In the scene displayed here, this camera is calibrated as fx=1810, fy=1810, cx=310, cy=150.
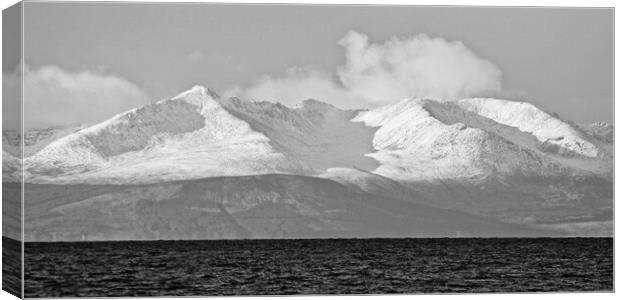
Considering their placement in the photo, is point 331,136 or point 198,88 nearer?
point 198,88

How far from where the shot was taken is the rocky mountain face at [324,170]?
A: 3051 inches

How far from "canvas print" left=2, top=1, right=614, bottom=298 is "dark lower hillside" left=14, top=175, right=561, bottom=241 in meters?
0.24

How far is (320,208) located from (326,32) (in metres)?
19.3

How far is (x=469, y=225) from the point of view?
87062 millimetres

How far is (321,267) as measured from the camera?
69438 millimetres

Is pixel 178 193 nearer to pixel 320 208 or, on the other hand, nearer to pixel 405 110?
pixel 320 208

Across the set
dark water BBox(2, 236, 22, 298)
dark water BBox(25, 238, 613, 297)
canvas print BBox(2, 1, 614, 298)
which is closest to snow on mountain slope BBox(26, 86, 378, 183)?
canvas print BBox(2, 1, 614, 298)

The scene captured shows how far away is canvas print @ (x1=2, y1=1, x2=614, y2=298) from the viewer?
6244cm

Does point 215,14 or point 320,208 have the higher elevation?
point 215,14

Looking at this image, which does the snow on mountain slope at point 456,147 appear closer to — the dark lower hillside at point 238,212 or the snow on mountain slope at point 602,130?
the dark lower hillside at point 238,212

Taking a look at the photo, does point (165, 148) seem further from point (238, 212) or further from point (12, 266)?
point (12, 266)

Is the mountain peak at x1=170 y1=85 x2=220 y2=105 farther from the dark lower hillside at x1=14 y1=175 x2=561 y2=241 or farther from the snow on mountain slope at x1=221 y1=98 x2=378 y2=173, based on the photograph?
the dark lower hillside at x1=14 y1=175 x2=561 y2=241

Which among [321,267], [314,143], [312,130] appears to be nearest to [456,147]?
[314,143]

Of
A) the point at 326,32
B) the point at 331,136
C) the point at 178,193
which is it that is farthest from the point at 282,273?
the point at 178,193
